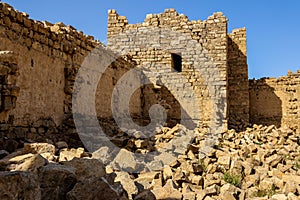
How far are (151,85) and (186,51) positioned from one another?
6.07 feet

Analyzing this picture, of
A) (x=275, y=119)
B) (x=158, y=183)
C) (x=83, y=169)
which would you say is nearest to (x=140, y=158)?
(x=158, y=183)

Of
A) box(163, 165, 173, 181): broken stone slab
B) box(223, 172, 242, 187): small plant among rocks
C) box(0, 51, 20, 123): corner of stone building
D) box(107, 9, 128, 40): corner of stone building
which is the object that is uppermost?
box(107, 9, 128, 40): corner of stone building

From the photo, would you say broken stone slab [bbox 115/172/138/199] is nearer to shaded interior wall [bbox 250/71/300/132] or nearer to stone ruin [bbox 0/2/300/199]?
stone ruin [bbox 0/2/300/199]

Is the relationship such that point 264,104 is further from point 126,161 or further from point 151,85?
point 126,161

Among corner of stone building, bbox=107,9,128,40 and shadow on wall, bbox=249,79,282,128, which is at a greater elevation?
corner of stone building, bbox=107,9,128,40

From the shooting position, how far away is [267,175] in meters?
6.09

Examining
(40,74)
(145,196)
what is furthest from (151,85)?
(145,196)

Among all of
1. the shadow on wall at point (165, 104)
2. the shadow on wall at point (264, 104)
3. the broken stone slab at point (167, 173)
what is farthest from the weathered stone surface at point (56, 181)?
the shadow on wall at point (264, 104)

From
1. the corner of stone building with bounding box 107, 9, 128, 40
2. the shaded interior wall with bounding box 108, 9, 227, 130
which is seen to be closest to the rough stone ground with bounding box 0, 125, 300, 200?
the shaded interior wall with bounding box 108, 9, 227, 130

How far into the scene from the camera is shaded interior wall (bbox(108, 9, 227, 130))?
1105 cm

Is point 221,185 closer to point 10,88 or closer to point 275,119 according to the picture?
point 10,88

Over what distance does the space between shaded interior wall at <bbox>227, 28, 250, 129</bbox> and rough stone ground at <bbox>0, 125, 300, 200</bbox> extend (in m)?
3.46

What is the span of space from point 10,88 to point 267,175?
16.3ft

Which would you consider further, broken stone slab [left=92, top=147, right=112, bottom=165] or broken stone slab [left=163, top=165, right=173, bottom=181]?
broken stone slab [left=92, top=147, right=112, bottom=165]
